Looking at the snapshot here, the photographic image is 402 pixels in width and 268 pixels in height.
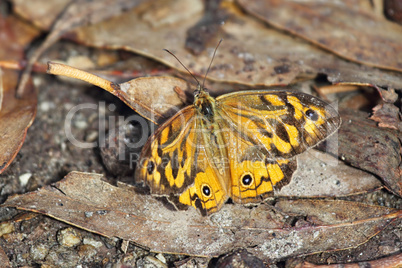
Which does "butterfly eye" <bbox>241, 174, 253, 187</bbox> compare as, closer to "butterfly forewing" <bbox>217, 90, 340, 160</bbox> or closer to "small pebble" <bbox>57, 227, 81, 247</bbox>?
"butterfly forewing" <bbox>217, 90, 340, 160</bbox>

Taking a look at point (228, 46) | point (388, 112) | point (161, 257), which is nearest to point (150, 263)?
point (161, 257)

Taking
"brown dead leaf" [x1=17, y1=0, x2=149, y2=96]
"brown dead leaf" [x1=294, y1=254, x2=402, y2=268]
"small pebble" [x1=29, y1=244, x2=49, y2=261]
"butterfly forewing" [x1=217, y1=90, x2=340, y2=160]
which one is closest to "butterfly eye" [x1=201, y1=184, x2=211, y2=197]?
"butterfly forewing" [x1=217, y1=90, x2=340, y2=160]

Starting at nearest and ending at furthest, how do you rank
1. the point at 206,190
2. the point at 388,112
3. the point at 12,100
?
the point at 206,190 → the point at 388,112 → the point at 12,100

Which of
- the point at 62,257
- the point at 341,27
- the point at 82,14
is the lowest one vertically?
the point at 62,257

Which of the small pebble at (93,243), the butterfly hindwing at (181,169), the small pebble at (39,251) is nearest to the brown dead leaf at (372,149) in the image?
the butterfly hindwing at (181,169)

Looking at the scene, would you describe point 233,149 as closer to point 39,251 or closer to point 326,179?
point 326,179

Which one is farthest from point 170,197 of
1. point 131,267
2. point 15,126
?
point 15,126

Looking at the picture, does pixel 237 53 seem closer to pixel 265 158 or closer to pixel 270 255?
pixel 265 158

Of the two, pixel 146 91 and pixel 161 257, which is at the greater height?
pixel 146 91
